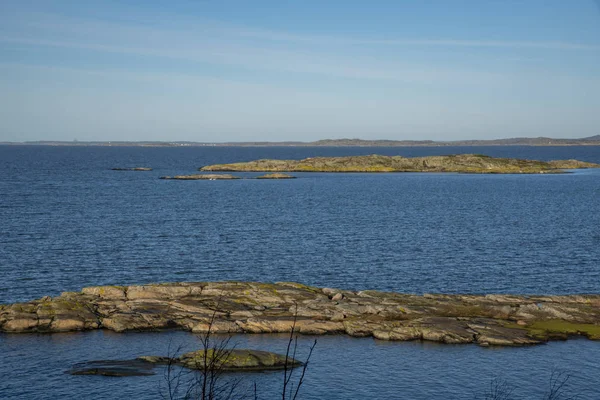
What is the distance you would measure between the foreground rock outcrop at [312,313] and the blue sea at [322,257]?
5.17ft

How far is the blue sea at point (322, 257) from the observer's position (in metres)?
41.2

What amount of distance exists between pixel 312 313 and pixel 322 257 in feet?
85.6

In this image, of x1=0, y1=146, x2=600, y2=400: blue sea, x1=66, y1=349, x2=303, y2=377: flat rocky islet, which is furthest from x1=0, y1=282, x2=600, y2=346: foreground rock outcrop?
x1=66, y1=349, x2=303, y2=377: flat rocky islet

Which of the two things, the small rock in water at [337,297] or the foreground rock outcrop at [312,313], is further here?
the small rock in water at [337,297]

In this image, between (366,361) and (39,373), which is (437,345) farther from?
(39,373)

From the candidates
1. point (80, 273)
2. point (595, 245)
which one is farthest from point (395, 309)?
point (595, 245)

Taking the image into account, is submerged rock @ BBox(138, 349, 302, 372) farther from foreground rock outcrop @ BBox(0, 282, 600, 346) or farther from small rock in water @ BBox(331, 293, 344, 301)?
small rock in water @ BBox(331, 293, 344, 301)

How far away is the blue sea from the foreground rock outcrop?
158 centimetres

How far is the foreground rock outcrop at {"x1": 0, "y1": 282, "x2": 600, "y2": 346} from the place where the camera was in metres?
50.0

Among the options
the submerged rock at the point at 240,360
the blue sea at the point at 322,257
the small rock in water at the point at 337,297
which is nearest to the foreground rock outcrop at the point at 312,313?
the small rock in water at the point at 337,297

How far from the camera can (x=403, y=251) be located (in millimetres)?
83312

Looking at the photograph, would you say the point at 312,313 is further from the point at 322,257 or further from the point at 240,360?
the point at 322,257

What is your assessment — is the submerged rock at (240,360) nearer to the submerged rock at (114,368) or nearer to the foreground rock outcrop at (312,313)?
the submerged rock at (114,368)

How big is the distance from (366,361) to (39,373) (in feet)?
65.7
